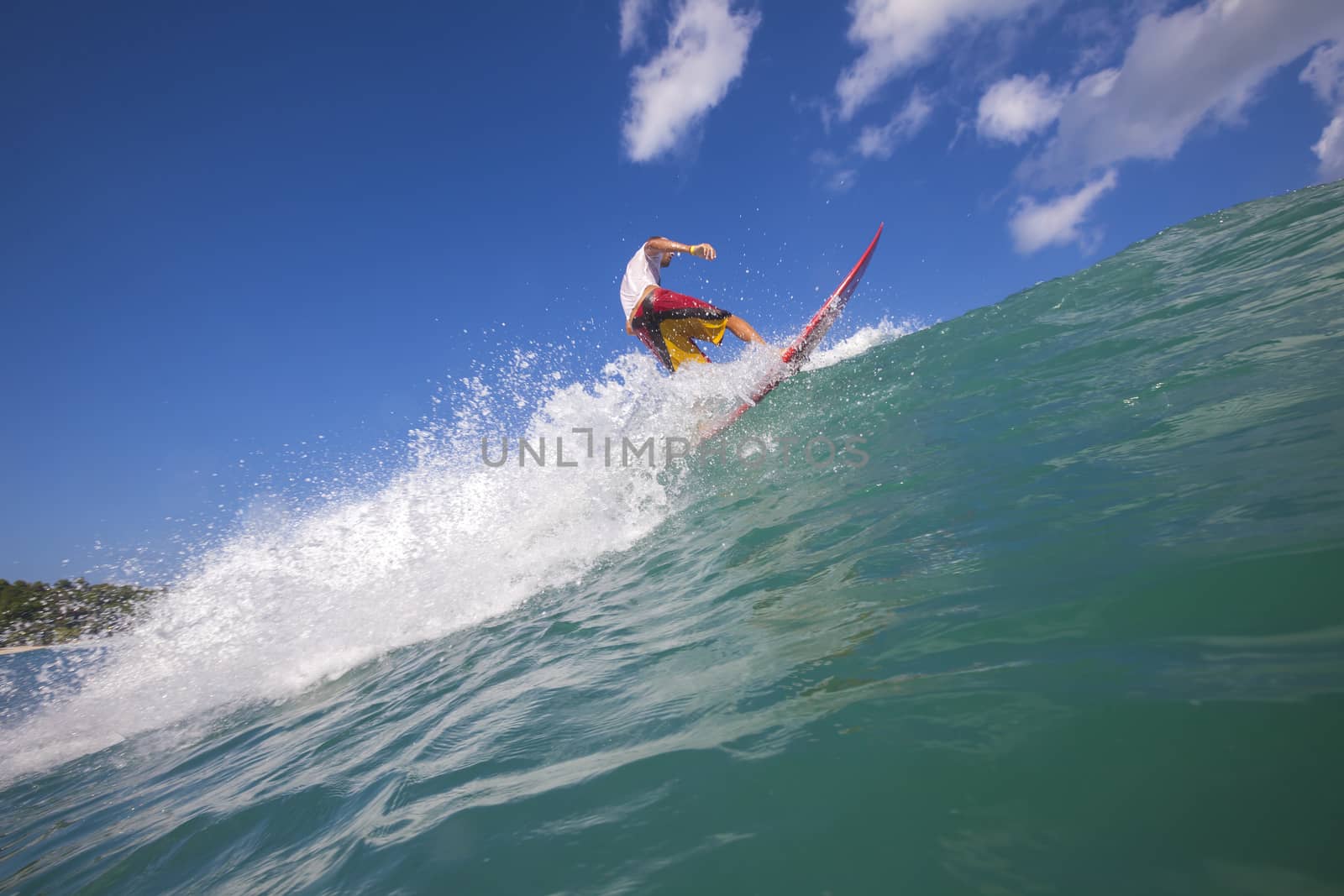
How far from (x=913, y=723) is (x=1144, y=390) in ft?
11.3

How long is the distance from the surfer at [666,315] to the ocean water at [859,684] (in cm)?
241

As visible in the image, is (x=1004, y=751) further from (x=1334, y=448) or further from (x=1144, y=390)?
(x=1144, y=390)

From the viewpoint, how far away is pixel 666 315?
24.1 feet

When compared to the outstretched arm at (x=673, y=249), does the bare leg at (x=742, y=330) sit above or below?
below

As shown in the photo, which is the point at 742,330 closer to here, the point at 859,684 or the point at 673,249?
the point at 673,249

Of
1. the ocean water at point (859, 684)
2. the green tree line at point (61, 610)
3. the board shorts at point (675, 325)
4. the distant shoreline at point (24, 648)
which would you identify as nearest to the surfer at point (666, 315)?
the board shorts at point (675, 325)

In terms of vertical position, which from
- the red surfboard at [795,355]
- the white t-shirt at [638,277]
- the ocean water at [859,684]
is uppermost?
the white t-shirt at [638,277]

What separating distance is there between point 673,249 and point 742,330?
4.64 feet

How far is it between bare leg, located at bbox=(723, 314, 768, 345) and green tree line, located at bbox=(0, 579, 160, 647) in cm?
862

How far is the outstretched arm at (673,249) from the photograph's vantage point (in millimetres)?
6883

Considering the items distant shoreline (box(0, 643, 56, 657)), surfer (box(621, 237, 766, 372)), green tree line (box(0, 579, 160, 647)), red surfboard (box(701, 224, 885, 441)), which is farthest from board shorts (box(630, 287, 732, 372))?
distant shoreline (box(0, 643, 56, 657))

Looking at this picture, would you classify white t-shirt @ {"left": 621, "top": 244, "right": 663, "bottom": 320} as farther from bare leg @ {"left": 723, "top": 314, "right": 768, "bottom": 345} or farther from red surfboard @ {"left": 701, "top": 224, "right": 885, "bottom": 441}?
red surfboard @ {"left": 701, "top": 224, "right": 885, "bottom": 441}

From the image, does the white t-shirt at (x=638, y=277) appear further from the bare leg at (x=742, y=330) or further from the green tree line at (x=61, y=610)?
the green tree line at (x=61, y=610)

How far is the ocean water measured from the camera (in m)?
1.02
